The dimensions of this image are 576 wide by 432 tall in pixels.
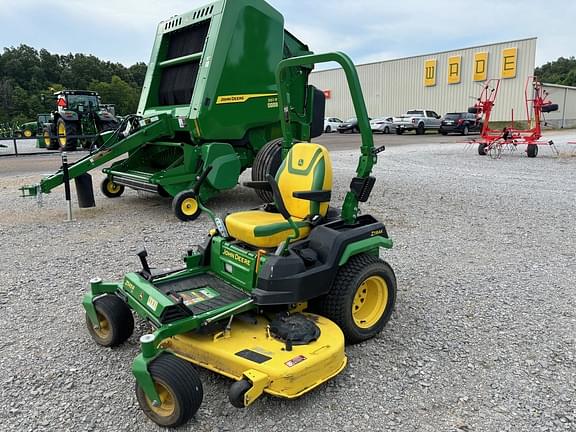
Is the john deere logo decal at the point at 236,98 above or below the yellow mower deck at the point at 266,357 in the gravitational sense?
above

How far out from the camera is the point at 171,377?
7.21 ft

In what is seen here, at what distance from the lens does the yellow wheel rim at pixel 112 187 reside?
791 centimetres

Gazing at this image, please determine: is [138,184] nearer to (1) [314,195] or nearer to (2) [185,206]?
(2) [185,206]

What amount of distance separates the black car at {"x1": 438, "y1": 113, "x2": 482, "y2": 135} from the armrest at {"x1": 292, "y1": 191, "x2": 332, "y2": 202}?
24.0m

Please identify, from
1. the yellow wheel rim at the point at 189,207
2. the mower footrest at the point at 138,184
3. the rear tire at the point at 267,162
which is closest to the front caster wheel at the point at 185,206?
the yellow wheel rim at the point at 189,207

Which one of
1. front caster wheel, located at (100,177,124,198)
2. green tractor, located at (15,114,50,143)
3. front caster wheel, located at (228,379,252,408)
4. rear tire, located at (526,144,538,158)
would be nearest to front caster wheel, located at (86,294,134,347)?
front caster wheel, located at (228,379,252,408)

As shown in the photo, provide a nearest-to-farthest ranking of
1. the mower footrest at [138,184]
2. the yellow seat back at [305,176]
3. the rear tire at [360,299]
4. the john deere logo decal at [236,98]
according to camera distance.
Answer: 1. the rear tire at [360,299]
2. the yellow seat back at [305,176]
3. the mower footrest at [138,184]
4. the john deere logo decal at [236,98]

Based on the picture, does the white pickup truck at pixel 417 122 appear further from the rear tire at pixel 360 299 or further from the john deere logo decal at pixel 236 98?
the rear tire at pixel 360 299

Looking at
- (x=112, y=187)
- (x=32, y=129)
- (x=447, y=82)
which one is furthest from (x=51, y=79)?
(x=112, y=187)

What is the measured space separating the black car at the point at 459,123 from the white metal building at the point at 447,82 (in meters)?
1.88

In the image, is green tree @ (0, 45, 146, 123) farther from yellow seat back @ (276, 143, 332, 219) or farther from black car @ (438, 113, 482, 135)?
yellow seat back @ (276, 143, 332, 219)

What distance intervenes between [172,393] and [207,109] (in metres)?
4.78

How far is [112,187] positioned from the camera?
7.97 metres

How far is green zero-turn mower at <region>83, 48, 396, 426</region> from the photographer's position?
2.30 m
